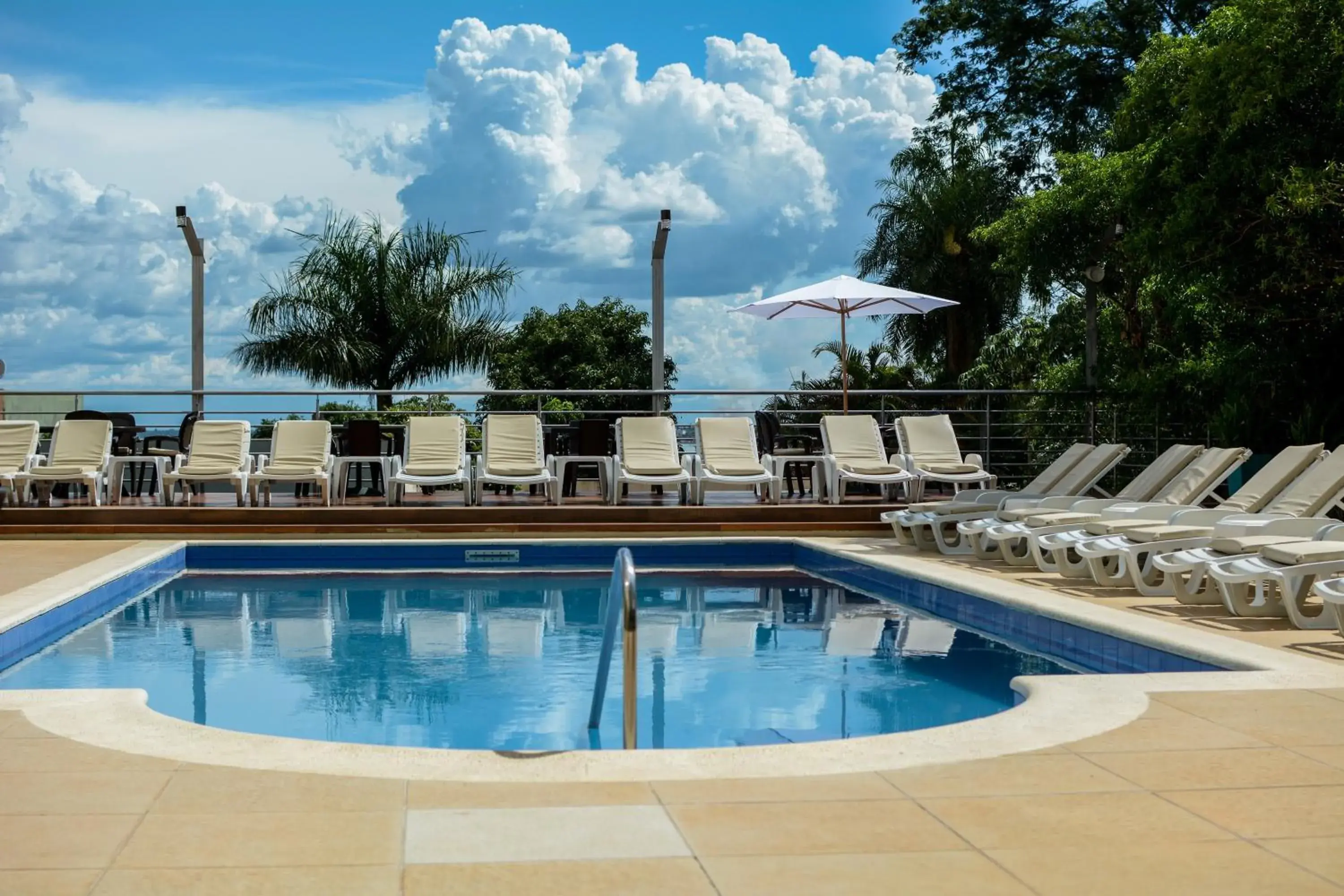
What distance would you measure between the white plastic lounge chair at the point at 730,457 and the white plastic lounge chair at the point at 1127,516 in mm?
3219

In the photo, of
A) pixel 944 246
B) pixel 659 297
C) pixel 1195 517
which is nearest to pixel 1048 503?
pixel 1195 517

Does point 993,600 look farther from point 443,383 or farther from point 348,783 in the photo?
point 443,383

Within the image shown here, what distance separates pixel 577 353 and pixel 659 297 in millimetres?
11471

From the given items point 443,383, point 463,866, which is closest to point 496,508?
point 463,866

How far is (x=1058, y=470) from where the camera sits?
11.0m

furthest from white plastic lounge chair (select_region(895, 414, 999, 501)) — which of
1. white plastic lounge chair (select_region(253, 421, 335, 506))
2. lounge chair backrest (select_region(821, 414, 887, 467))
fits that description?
white plastic lounge chair (select_region(253, 421, 335, 506))

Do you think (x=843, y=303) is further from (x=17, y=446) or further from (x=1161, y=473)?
(x=17, y=446)

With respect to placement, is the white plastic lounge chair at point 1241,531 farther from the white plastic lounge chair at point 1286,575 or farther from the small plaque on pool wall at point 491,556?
the small plaque on pool wall at point 491,556

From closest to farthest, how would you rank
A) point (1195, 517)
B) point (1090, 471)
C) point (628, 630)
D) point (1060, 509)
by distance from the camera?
point (628, 630) → point (1195, 517) → point (1060, 509) → point (1090, 471)

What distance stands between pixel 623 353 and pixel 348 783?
73.8 ft

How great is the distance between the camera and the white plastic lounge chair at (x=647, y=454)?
476 inches

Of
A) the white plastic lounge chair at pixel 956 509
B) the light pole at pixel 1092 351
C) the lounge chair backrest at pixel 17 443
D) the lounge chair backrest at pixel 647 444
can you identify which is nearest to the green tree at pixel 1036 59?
the light pole at pixel 1092 351

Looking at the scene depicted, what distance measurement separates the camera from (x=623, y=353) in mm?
25953

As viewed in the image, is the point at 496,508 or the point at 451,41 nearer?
the point at 496,508
